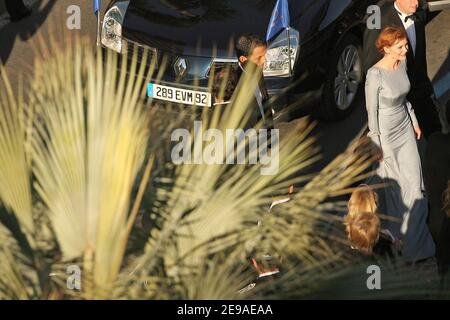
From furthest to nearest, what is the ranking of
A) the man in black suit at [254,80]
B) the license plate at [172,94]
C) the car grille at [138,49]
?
the car grille at [138,49], the license plate at [172,94], the man in black suit at [254,80]

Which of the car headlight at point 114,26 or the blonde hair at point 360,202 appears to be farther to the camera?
the car headlight at point 114,26

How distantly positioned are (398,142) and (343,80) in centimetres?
187

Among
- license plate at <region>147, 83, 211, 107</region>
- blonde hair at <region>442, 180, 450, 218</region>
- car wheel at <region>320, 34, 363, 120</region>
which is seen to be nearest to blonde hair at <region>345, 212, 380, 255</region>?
blonde hair at <region>442, 180, 450, 218</region>

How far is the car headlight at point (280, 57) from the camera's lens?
901cm

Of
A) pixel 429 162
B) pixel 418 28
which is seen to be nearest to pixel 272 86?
pixel 418 28

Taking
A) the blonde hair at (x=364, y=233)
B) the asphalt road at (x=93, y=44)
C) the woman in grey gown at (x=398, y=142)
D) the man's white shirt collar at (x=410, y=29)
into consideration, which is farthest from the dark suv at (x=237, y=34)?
the blonde hair at (x=364, y=233)

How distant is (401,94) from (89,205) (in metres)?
3.24

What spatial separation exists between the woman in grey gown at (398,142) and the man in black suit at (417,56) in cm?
98

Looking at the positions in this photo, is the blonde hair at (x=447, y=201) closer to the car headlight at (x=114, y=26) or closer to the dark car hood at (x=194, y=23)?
the dark car hood at (x=194, y=23)

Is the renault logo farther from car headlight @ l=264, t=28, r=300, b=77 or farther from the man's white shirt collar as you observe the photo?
the man's white shirt collar

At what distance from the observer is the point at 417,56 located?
895 cm

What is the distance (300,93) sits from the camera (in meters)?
9.41

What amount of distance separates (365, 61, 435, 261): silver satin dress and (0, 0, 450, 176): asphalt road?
3.89 ft
